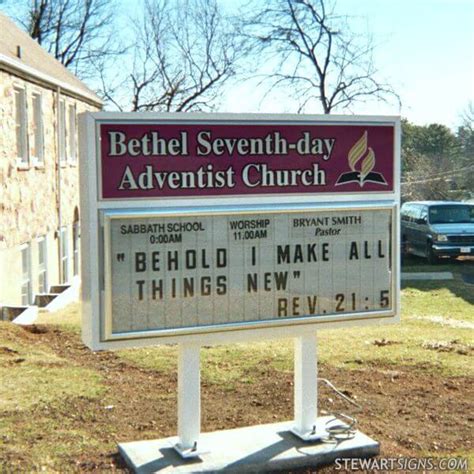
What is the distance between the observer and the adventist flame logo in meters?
6.64

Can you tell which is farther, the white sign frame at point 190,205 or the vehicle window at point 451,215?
the vehicle window at point 451,215

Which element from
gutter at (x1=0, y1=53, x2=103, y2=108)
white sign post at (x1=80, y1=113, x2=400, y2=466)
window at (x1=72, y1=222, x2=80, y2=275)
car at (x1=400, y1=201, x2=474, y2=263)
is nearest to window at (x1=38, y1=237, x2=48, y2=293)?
window at (x1=72, y1=222, x2=80, y2=275)

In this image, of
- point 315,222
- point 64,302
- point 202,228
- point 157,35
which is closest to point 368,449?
point 315,222

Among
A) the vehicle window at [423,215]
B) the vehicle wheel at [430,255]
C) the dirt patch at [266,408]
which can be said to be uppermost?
the vehicle window at [423,215]

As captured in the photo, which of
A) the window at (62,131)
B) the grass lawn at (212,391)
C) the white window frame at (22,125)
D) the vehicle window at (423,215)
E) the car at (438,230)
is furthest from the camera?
the vehicle window at (423,215)

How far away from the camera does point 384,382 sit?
353 inches

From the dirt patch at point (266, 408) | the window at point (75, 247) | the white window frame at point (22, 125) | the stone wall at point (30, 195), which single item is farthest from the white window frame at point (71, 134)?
the dirt patch at point (266, 408)

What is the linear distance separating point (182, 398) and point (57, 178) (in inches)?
603

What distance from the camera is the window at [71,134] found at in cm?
2275

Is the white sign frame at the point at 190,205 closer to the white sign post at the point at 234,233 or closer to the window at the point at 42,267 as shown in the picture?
the white sign post at the point at 234,233

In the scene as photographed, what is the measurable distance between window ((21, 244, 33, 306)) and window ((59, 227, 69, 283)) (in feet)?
10.5

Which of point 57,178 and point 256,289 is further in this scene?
point 57,178

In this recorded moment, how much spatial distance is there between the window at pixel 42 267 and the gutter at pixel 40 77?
3.94m

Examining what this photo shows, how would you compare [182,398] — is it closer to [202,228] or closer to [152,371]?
[202,228]
